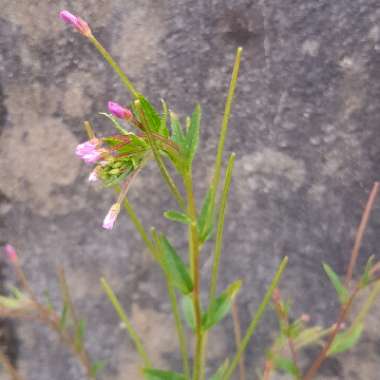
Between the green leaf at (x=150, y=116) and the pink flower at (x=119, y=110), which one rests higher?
the pink flower at (x=119, y=110)

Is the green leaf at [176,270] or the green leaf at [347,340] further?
the green leaf at [347,340]

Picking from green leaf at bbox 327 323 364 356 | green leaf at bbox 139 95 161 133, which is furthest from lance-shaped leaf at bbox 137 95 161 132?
green leaf at bbox 327 323 364 356

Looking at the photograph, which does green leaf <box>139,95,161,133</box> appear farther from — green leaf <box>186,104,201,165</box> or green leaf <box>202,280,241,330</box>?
green leaf <box>202,280,241,330</box>

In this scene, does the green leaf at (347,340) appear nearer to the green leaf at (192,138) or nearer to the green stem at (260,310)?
the green stem at (260,310)

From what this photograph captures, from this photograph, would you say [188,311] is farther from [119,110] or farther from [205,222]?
[119,110]

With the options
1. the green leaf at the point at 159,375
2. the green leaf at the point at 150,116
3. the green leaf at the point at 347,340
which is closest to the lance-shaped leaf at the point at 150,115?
the green leaf at the point at 150,116
